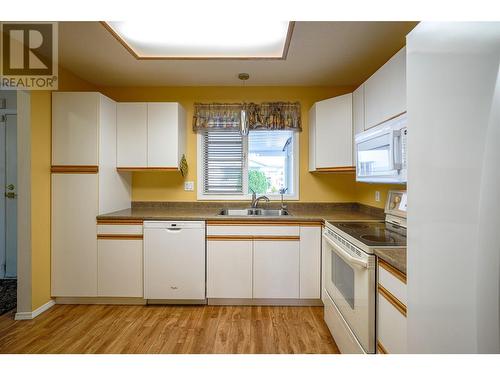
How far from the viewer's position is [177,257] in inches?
106

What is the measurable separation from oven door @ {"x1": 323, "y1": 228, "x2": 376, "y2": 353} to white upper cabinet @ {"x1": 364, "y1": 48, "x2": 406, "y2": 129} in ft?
2.96

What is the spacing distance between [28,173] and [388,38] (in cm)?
309

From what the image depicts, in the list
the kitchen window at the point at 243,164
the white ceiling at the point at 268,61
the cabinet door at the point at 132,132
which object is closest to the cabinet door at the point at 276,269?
the kitchen window at the point at 243,164

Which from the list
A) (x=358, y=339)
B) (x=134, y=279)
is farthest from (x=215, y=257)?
(x=358, y=339)

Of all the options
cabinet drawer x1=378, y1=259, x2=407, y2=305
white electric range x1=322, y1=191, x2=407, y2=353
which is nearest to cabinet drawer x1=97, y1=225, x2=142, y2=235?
white electric range x1=322, y1=191, x2=407, y2=353

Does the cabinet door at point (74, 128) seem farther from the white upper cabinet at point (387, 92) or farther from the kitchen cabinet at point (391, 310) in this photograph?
the kitchen cabinet at point (391, 310)

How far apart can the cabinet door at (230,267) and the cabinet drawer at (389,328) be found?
144cm

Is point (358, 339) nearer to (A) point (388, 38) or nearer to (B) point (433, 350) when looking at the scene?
(B) point (433, 350)

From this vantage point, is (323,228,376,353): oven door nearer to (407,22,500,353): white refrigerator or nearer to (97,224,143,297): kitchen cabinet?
(407,22,500,353): white refrigerator

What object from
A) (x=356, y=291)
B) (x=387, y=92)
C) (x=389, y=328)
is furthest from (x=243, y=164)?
(x=389, y=328)

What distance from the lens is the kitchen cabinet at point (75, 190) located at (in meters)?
2.66

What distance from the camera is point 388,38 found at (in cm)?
217

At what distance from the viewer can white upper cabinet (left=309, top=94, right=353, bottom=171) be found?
2693 millimetres

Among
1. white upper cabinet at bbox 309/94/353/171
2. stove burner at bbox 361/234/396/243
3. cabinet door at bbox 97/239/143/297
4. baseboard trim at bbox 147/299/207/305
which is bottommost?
baseboard trim at bbox 147/299/207/305
